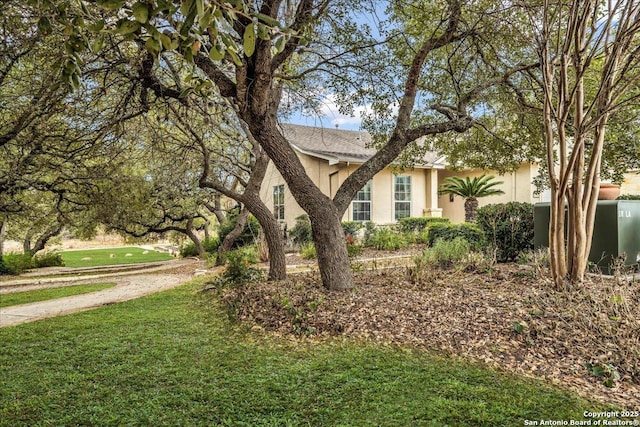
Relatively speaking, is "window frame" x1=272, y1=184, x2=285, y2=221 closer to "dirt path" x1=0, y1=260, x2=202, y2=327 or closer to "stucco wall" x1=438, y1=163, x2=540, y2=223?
"stucco wall" x1=438, y1=163, x2=540, y2=223

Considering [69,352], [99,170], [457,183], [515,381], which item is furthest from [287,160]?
[457,183]

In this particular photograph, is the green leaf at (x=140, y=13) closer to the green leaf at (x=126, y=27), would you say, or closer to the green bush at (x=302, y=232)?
the green leaf at (x=126, y=27)

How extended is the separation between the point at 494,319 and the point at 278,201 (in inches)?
559

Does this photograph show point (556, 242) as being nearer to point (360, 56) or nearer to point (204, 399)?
point (360, 56)

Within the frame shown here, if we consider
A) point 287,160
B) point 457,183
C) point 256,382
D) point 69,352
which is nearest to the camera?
point 256,382

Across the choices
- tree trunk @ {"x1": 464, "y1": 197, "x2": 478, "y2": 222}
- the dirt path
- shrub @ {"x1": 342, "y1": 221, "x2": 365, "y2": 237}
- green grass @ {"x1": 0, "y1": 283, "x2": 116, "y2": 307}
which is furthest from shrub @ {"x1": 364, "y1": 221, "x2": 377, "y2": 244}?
green grass @ {"x1": 0, "y1": 283, "x2": 116, "y2": 307}

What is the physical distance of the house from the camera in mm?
14789

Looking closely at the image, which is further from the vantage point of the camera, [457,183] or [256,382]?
[457,183]

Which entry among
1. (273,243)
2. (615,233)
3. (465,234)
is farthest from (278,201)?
(615,233)

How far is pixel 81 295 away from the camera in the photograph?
281 inches

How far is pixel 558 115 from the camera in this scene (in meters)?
4.86

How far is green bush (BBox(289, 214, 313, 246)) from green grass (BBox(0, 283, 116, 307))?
262 inches

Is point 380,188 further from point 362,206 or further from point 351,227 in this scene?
point 351,227

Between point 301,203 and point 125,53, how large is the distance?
3.58 metres
